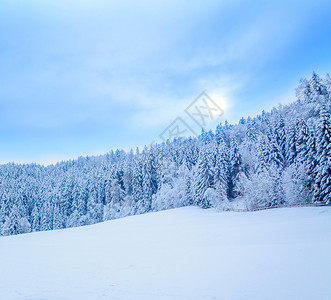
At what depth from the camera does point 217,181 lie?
46719mm

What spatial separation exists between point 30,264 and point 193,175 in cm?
4000

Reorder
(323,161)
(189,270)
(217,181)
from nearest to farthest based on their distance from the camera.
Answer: (189,270) < (323,161) < (217,181)

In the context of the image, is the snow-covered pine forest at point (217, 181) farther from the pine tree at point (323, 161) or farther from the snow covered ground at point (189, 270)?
the snow covered ground at point (189, 270)

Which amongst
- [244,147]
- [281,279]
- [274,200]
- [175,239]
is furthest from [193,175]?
[281,279]

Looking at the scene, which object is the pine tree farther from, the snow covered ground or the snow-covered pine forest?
the snow covered ground

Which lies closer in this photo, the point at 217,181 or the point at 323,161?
the point at 323,161

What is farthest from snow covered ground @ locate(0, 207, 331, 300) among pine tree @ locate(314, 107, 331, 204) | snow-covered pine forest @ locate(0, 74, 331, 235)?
snow-covered pine forest @ locate(0, 74, 331, 235)

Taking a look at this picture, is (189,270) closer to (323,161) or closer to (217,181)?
(323,161)

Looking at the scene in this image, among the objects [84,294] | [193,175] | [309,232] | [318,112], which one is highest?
[318,112]

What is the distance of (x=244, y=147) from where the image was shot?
6625 centimetres

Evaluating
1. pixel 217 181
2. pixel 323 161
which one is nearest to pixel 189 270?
pixel 323 161

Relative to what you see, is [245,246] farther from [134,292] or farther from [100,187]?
[100,187]

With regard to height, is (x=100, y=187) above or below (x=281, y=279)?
above

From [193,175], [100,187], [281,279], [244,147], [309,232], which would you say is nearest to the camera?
[281,279]
